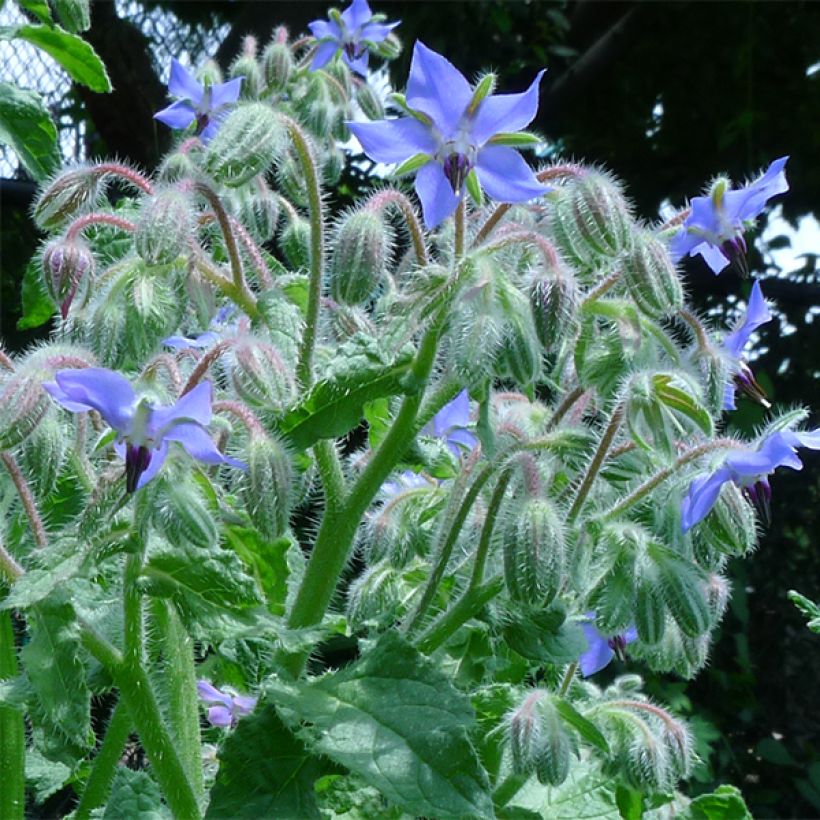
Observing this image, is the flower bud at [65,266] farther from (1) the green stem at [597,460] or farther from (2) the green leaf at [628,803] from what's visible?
(2) the green leaf at [628,803]

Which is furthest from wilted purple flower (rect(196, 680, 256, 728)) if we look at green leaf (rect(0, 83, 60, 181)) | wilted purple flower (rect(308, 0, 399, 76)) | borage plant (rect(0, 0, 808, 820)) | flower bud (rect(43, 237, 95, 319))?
wilted purple flower (rect(308, 0, 399, 76))

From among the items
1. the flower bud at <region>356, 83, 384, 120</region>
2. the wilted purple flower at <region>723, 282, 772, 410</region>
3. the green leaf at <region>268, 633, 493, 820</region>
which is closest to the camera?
the green leaf at <region>268, 633, 493, 820</region>

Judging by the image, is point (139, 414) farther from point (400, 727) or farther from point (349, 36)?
point (349, 36)

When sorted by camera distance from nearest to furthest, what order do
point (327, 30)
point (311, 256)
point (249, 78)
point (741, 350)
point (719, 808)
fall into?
point (311, 256) → point (741, 350) → point (719, 808) → point (249, 78) → point (327, 30)

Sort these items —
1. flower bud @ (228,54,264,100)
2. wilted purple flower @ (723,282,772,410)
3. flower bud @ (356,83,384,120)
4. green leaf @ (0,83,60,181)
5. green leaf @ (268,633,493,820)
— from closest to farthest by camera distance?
1. green leaf @ (268,633,493,820)
2. wilted purple flower @ (723,282,772,410)
3. green leaf @ (0,83,60,181)
4. flower bud @ (228,54,264,100)
5. flower bud @ (356,83,384,120)

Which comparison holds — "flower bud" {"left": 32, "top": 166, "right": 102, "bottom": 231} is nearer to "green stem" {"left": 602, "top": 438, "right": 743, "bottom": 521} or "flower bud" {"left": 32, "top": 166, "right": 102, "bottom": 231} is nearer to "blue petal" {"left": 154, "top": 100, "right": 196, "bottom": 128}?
"blue petal" {"left": 154, "top": 100, "right": 196, "bottom": 128}

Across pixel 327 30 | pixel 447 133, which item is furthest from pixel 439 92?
pixel 327 30

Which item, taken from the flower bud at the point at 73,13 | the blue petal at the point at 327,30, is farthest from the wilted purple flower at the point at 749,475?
the blue petal at the point at 327,30
